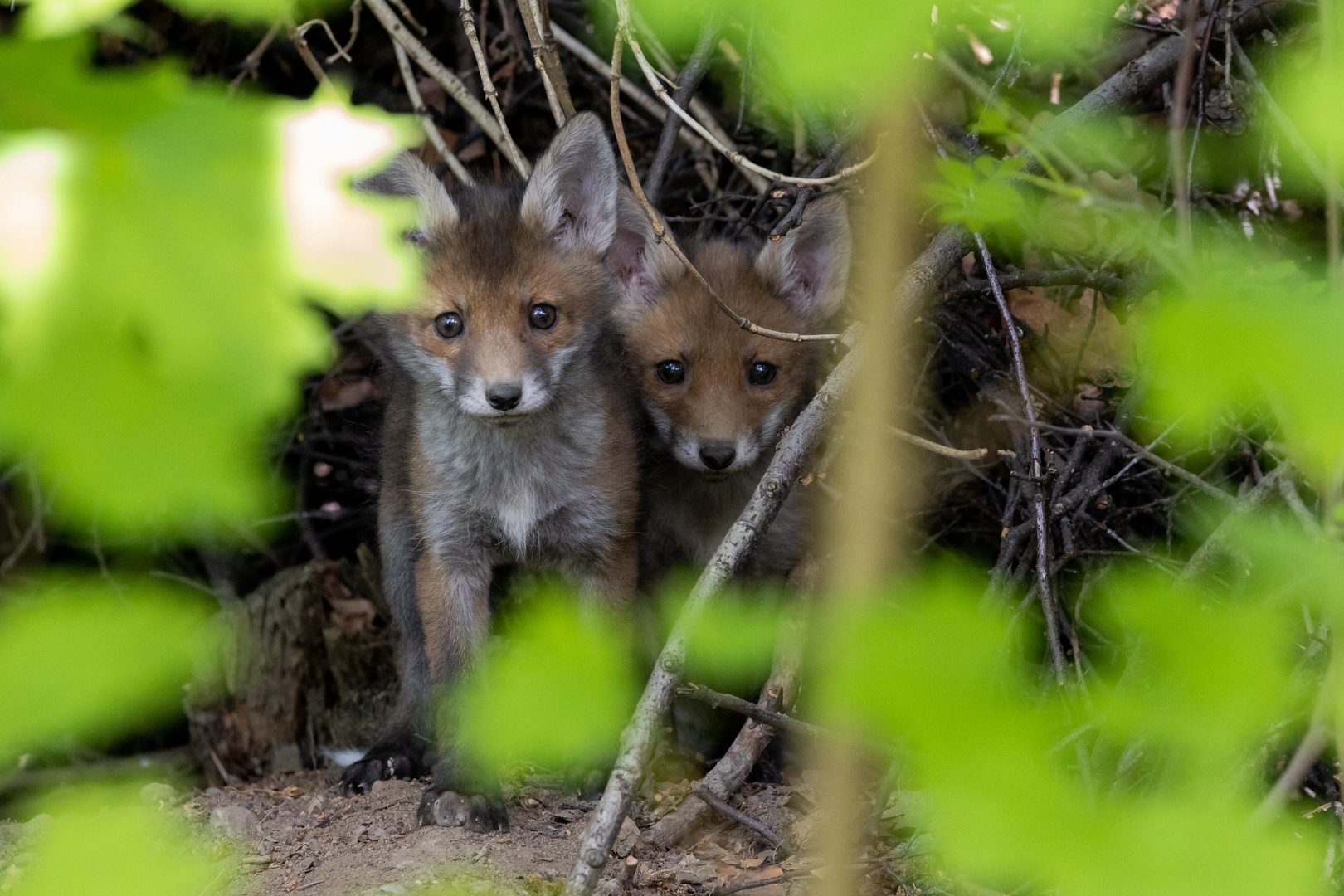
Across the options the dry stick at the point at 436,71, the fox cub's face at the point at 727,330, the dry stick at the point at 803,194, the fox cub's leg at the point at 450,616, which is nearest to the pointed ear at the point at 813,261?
the fox cub's face at the point at 727,330

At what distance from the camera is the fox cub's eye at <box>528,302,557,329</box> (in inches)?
134

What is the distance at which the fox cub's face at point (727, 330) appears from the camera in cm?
374

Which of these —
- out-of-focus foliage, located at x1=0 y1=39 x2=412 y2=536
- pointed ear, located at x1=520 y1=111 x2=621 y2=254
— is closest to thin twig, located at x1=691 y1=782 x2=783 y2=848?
pointed ear, located at x1=520 y1=111 x2=621 y2=254

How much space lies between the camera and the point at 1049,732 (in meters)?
1.27

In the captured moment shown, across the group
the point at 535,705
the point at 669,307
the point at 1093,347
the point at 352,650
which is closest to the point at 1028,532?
the point at 1093,347

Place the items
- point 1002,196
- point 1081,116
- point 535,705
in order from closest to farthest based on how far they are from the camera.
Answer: point 535,705, point 1002,196, point 1081,116

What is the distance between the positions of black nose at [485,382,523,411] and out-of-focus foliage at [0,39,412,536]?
86.7 inches

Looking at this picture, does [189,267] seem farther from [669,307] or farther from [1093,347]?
[1093,347]

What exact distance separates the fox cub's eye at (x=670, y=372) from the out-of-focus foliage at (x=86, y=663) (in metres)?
2.78

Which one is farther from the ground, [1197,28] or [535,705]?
[1197,28]

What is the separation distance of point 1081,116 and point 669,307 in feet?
4.83

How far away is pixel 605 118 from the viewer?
15.9ft

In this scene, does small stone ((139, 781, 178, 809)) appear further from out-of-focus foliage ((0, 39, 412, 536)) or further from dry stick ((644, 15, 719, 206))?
out-of-focus foliage ((0, 39, 412, 536))

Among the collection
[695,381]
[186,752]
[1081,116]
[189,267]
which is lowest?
[186,752]
